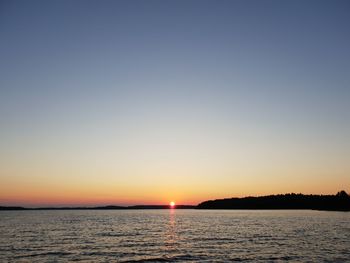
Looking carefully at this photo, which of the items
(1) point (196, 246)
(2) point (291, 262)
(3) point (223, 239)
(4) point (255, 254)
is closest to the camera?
(2) point (291, 262)

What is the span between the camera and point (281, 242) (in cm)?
6203

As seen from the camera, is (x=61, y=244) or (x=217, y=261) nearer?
(x=217, y=261)

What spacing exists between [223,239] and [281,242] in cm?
1054

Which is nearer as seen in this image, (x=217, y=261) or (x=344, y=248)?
(x=217, y=261)

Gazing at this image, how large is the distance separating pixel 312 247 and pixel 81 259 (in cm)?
3272

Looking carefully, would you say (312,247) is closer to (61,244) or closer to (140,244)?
(140,244)

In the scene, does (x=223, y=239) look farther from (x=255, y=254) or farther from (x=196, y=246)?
(x=255, y=254)

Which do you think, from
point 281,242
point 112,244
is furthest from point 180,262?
point 281,242

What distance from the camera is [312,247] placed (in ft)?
182

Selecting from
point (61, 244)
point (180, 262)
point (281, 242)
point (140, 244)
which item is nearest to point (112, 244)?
point (140, 244)

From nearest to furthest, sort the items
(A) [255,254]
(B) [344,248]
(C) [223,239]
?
(A) [255,254]
(B) [344,248]
(C) [223,239]

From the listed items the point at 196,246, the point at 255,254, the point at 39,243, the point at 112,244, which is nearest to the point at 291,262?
the point at 255,254

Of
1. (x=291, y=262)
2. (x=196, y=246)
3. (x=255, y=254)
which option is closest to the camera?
(x=291, y=262)

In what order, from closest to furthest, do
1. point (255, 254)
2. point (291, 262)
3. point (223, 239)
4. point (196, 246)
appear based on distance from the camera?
point (291, 262) < point (255, 254) < point (196, 246) < point (223, 239)
